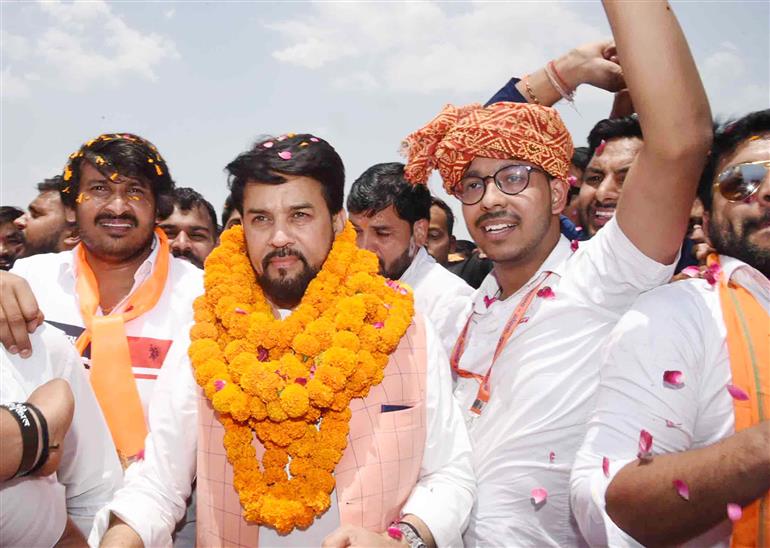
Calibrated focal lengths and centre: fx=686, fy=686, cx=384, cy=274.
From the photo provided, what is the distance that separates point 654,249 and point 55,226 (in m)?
5.41

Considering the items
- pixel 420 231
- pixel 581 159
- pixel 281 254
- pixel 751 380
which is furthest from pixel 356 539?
pixel 581 159

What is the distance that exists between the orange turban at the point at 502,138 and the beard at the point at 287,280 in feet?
2.45

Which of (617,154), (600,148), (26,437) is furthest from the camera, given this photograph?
(600,148)

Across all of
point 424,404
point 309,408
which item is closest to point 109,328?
point 309,408

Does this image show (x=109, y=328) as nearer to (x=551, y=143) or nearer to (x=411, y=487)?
(x=411, y=487)

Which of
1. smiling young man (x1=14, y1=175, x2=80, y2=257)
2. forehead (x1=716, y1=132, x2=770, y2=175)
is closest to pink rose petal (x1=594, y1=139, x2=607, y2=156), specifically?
forehead (x1=716, y1=132, x2=770, y2=175)

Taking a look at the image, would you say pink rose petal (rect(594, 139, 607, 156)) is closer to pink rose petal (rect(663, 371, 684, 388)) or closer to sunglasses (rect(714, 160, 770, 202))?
sunglasses (rect(714, 160, 770, 202))

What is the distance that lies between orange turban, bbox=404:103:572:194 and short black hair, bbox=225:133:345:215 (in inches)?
18.6

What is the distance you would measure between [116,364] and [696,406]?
2.50 m

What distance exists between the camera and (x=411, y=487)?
239cm

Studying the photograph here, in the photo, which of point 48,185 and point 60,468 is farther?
point 48,185

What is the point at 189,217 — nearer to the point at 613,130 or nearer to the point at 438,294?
the point at 438,294

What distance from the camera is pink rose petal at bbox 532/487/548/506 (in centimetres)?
233

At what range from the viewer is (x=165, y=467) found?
8.04 ft
